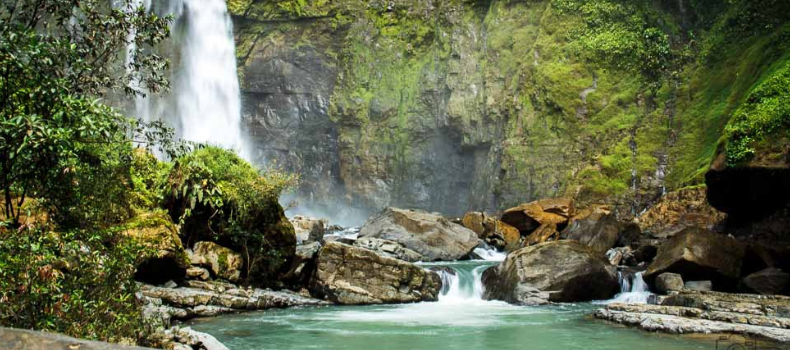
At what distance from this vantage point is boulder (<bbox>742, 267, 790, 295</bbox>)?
1552 cm

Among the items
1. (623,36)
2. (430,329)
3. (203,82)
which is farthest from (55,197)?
(203,82)

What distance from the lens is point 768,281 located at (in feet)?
51.6

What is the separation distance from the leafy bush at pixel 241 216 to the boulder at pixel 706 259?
1045cm

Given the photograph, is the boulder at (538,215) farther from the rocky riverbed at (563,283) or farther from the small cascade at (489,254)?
the rocky riverbed at (563,283)

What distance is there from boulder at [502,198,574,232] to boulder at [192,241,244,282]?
16.3 metres

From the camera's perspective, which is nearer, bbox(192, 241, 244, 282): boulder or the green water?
the green water

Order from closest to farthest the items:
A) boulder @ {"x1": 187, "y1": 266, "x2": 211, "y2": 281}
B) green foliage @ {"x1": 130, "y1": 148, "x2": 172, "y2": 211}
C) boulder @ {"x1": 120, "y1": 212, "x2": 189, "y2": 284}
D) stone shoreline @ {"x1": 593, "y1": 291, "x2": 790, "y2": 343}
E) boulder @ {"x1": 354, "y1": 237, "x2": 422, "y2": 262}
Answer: stone shoreline @ {"x1": 593, "y1": 291, "x2": 790, "y2": 343} < boulder @ {"x1": 120, "y1": 212, "x2": 189, "y2": 284} < boulder @ {"x1": 187, "y1": 266, "x2": 211, "y2": 281} < green foliage @ {"x1": 130, "y1": 148, "x2": 172, "y2": 211} < boulder @ {"x1": 354, "y1": 237, "x2": 422, "y2": 262}

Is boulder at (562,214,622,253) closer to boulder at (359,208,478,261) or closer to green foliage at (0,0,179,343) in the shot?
boulder at (359,208,478,261)

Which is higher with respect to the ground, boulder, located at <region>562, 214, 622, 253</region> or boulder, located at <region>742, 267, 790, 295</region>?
boulder, located at <region>562, 214, 622, 253</region>

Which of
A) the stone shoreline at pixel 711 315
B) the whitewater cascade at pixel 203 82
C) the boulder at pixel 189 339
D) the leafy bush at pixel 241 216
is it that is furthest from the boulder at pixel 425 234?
the whitewater cascade at pixel 203 82

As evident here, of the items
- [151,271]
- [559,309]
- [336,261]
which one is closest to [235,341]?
[151,271]

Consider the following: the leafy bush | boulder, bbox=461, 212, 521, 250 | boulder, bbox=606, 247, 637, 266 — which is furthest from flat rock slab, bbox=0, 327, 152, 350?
boulder, bbox=461, 212, 521, 250

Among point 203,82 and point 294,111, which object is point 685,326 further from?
point 203,82

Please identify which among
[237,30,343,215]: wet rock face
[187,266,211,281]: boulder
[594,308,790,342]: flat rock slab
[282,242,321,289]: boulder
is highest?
[237,30,343,215]: wet rock face
